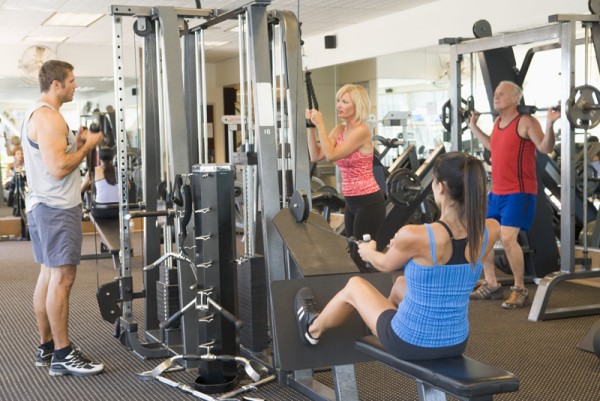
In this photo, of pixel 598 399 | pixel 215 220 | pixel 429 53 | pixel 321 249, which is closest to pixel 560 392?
pixel 598 399

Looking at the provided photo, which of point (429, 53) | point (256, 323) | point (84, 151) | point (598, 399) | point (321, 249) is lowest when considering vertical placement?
point (598, 399)

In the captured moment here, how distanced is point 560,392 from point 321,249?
1.25 m

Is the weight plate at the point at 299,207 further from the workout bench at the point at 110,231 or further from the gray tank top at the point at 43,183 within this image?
the workout bench at the point at 110,231

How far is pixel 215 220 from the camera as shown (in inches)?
134

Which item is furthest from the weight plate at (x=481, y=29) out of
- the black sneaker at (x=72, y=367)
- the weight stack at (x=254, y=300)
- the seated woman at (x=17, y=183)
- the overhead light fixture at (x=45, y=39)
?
the overhead light fixture at (x=45, y=39)

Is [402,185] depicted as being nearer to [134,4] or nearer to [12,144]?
[134,4]

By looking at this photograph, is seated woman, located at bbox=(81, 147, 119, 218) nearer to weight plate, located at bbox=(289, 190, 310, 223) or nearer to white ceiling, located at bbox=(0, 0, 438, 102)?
white ceiling, located at bbox=(0, 0, 438, 102)

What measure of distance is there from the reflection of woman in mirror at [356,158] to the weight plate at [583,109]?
1287 mm

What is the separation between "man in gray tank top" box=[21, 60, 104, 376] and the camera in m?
3.63

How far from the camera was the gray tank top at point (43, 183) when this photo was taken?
3643 mm

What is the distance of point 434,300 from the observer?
2.56 m

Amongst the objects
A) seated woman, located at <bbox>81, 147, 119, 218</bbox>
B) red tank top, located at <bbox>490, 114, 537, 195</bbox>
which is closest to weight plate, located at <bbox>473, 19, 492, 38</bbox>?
red tank top, located at <bbox>490, 114, 537, 195</bbox>

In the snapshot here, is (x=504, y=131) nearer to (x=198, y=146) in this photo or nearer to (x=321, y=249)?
(x=198, y=146)

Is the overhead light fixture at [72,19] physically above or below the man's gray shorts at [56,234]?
above
